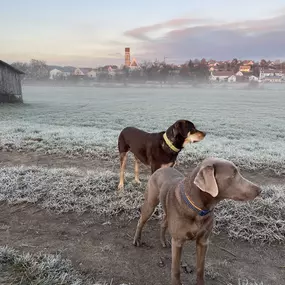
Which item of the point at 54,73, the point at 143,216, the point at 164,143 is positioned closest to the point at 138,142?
the point at 164,143

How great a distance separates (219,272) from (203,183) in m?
1.50

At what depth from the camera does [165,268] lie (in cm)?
340

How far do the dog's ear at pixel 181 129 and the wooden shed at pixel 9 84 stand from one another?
90.1ft

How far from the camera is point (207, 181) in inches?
98.3

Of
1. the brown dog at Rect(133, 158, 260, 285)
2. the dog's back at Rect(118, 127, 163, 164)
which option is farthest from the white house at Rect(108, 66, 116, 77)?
the brown dog at Rect(133, 158, 260, 285)

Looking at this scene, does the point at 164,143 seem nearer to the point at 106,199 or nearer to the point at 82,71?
the point at 106,199

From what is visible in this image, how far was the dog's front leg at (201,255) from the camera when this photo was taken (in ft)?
9.61

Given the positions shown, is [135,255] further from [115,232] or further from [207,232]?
[207,232]

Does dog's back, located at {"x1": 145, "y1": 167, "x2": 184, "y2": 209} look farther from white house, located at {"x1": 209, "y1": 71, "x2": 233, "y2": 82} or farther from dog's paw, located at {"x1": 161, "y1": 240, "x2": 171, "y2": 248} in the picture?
white house, located at {"x1": 209, "y1": 71, "x2": 233, "y2": 82}

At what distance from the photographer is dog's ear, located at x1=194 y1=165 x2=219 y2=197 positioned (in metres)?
2.47

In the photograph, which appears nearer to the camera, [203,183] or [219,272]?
[203,183]

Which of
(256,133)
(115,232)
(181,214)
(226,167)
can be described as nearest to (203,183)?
(226,167)

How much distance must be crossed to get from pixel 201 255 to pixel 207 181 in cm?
99

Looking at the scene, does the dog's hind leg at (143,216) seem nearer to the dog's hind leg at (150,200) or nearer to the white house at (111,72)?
the dog's hind leg at (150,200)
